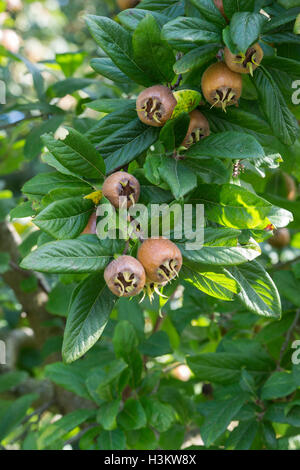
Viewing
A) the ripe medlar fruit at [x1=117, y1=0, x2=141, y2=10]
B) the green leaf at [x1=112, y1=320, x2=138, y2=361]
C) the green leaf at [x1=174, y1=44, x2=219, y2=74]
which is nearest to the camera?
the green leaf at [x1=174, y1=44, x2=219, y2=74]

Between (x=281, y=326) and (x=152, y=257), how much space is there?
2.74 feet

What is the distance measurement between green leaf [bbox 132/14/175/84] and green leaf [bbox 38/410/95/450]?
3.00 feet

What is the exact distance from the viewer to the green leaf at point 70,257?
67cm

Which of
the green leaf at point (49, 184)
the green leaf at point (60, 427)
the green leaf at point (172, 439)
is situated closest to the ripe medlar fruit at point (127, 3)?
the green leaf at point (49, 184)

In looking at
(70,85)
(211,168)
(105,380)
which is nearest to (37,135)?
(70,85)

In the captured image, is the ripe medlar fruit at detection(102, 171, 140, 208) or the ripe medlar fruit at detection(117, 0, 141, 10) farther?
the ripe medlar fruit at detection(117, 0, 141, 10)

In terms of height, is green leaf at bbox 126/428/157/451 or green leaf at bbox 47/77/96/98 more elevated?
green leaf at bbox 47/77/96/98

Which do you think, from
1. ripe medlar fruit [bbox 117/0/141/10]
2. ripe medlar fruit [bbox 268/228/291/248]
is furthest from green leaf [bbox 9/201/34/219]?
ripe medlar fruit [bbox 268/228/291/248]

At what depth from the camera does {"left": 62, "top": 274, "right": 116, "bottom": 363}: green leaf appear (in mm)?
724

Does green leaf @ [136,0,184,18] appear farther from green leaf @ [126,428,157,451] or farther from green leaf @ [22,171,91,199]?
green leaf @ [126,428,157,451]

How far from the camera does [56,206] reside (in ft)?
2.42

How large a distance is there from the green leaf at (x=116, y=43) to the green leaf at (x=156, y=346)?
925 mm
